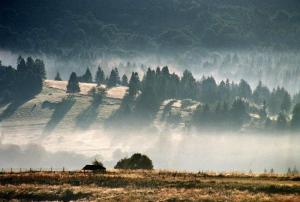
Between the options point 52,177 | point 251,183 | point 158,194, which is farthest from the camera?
point 52,177

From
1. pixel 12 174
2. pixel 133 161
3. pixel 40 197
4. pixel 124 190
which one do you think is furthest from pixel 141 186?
pixel 133 161

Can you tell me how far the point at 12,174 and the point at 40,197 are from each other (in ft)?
80.2

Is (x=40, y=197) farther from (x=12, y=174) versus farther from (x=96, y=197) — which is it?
(x=12, y=174)

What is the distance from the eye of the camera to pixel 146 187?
10031 cm

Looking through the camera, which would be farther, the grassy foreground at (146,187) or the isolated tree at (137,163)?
the isolated tree at (137,163)

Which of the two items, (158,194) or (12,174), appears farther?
(12,174)

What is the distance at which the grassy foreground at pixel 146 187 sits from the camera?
3514 inches

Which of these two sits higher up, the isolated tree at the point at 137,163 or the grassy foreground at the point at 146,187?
the isolated tree at the point at 137,163

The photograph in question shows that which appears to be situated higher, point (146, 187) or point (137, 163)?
point (137, 163)

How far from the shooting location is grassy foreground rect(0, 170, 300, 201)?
89.2 metres

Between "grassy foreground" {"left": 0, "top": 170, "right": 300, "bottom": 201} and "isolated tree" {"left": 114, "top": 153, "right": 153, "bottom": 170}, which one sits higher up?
"isolated tree" {"left": 114, "top": 153, "right": 153, "bottom": 170}

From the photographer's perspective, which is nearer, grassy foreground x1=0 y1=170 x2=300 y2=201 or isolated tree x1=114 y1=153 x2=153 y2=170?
grassy foreground x1=0 y1=170 x2=300 y2=201

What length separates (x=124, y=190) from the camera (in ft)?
318

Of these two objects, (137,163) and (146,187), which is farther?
(137,163)
